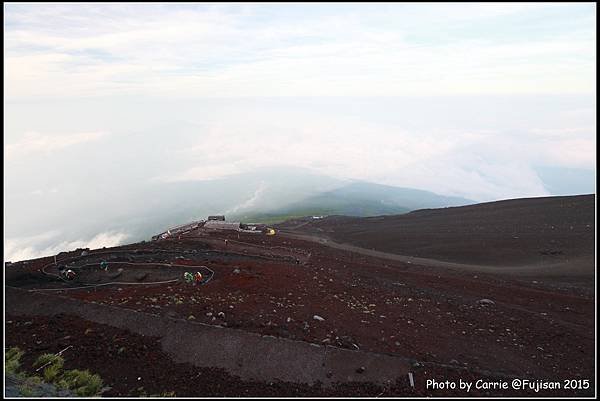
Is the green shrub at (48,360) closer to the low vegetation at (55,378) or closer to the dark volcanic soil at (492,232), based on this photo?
the low vegetation at (55,378)

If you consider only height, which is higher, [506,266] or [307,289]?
[307,289]

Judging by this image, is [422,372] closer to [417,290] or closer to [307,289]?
[307,289]

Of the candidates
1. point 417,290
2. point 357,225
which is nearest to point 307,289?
point 417,290

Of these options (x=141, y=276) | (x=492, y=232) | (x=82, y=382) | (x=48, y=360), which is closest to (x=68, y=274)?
(x=141, y=276)

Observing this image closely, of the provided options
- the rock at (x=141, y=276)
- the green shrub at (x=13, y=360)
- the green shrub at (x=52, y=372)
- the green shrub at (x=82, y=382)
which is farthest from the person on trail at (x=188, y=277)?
the green shrub at (x=82, y=382)

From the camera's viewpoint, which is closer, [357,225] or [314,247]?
[314,247]

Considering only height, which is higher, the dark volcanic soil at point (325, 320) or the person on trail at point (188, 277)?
the person on trail at point (188, 277)

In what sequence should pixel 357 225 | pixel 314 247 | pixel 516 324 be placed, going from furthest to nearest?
pixel 357 225 < pixel 314 247 < pixel 516 324

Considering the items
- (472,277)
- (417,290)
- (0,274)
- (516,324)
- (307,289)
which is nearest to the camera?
(0,274)
